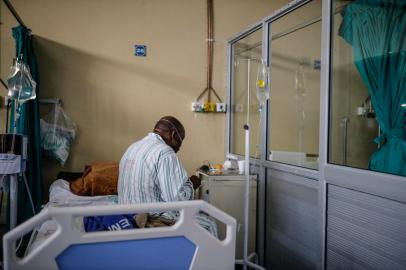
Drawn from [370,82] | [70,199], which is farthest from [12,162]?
[370,82]

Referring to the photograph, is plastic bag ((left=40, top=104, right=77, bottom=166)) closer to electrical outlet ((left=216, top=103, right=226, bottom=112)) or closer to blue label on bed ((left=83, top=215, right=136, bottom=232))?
electrical outlet ((left=216, top=103, right=226, bottom=112))

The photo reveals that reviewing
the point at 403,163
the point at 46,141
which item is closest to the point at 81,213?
the point at 403,163

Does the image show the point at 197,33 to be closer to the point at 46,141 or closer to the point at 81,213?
the point at 46,141

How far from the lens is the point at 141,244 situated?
3.69ft

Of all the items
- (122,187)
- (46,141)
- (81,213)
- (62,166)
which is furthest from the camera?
(62,166)

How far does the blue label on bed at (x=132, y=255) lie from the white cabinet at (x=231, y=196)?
1.50 metres

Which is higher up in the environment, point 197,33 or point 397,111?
point 197,33

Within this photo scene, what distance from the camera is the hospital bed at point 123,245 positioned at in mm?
1012

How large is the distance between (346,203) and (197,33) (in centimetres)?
245

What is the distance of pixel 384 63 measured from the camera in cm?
182

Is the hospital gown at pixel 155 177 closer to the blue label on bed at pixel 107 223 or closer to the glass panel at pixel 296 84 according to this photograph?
the blue label on bed at pixel 107 223

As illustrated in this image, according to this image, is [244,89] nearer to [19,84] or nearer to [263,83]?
[263,83]

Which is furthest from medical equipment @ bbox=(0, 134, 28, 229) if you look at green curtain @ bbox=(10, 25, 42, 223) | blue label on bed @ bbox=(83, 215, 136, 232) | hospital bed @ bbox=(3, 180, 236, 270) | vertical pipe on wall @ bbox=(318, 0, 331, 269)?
vertical pipe on wall @ bbox=(318, 0, 331, 269)

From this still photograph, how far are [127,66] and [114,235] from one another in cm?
253
